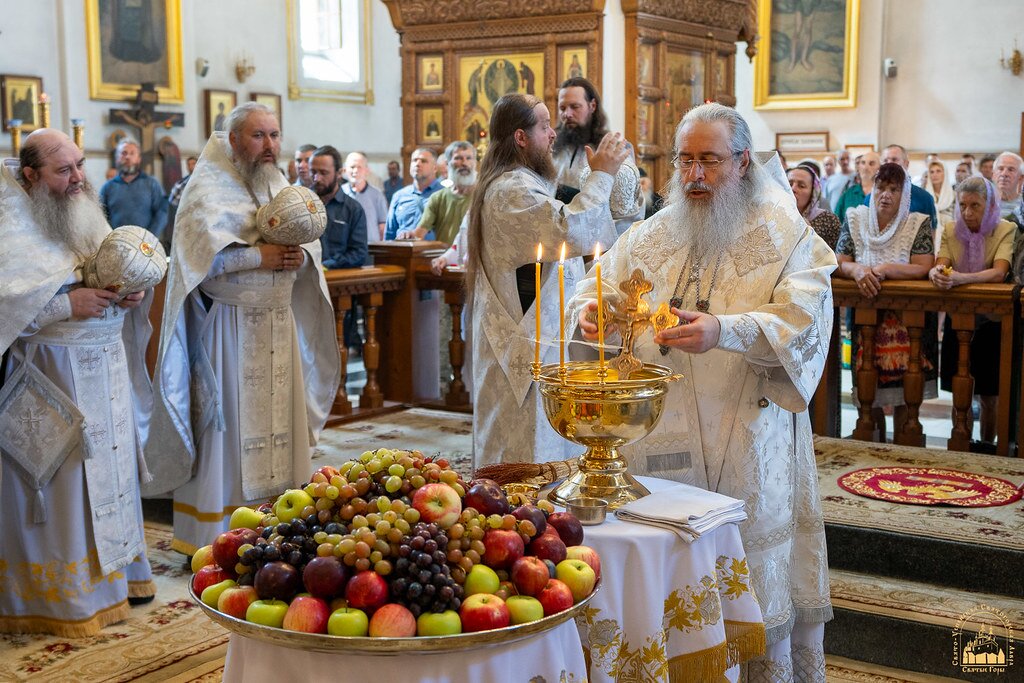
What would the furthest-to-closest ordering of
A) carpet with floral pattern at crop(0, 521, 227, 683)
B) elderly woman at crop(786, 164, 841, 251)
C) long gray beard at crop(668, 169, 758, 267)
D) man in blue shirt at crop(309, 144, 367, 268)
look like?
man in blue shirt at crop(309, 144, 367, 268) → elderly woman at crop(786, 164, 841, 251) → carpet with floral pattern at crop(0, 521, 227, 683) → long gray beard at crop(668, 169, 758, 267)

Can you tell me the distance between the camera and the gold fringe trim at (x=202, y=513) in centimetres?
495

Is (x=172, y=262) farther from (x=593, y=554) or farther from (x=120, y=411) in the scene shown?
(x=593, y=554)

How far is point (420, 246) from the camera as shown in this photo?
23.7ft

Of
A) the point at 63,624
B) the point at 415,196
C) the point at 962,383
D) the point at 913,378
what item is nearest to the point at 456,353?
the point at 415,196

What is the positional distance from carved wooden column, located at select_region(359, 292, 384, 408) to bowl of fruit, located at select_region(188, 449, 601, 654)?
460cm

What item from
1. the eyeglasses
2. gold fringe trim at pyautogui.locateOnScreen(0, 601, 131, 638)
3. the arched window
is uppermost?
the arched window

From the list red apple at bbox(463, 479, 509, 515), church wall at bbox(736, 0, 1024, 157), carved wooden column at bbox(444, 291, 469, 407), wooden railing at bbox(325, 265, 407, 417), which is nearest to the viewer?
red apple at bbox(463, 479, 509, 515)

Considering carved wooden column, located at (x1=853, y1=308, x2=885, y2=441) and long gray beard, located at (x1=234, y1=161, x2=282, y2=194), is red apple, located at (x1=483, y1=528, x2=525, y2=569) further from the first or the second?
carved wooden column, located at (x1=853, y1=308, x2=885, y2=441)

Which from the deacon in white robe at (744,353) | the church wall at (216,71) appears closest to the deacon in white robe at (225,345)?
the deacon in white robe at (744,353)

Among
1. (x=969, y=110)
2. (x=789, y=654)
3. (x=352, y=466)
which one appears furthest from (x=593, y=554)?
(x=969, y=110)

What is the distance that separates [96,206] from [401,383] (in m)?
3.20

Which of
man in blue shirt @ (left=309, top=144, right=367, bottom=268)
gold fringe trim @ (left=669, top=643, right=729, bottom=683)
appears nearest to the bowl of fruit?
gold fringe trim @ (left=669, top=643, right=729, bottom=683)

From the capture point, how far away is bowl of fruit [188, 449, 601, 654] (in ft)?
6.74

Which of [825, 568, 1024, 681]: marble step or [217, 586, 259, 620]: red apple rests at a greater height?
[217, 586, 259, 620]: red apple
